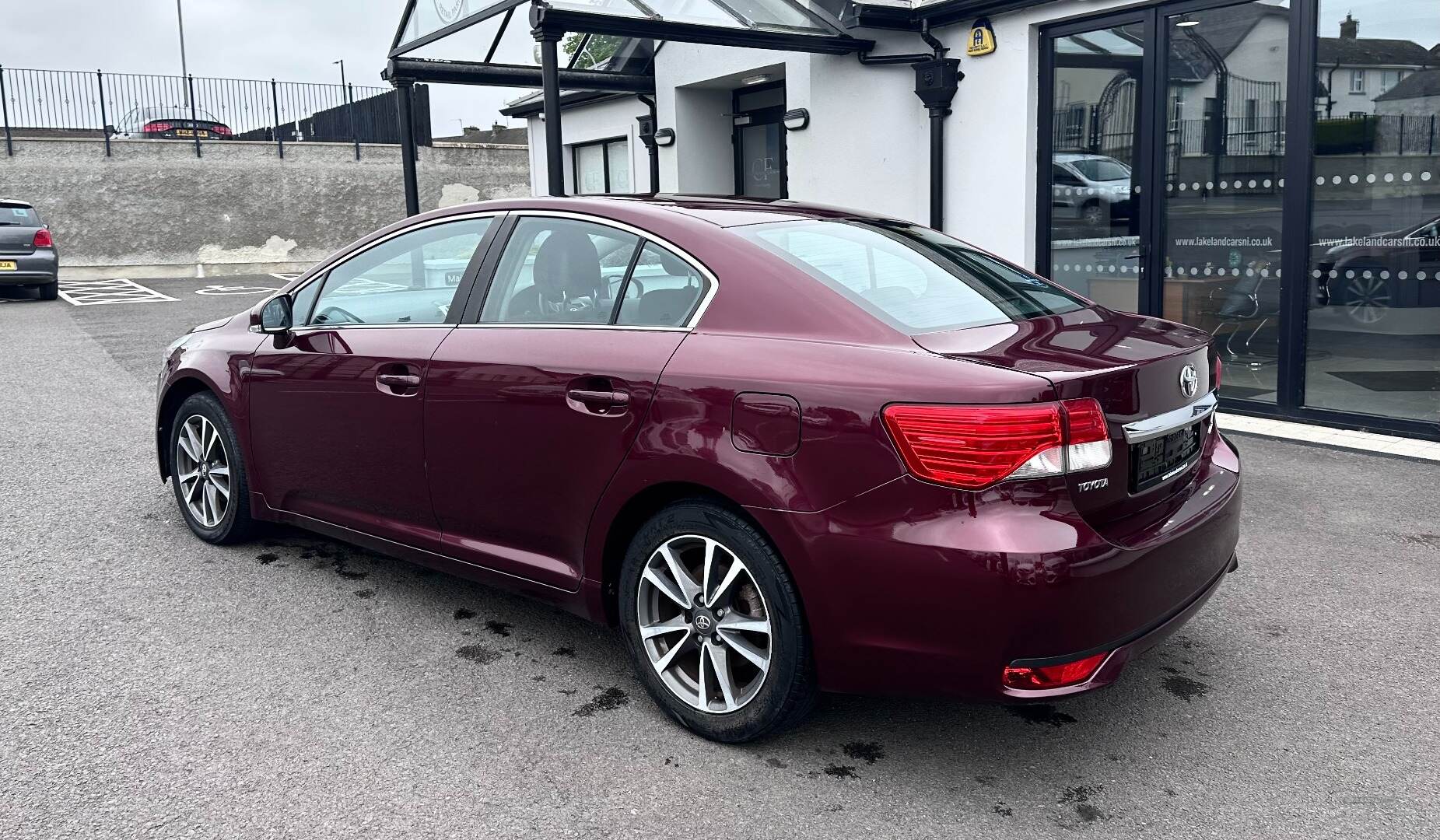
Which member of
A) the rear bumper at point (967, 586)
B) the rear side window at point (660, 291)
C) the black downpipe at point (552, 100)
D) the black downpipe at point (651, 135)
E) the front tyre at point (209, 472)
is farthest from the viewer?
the black downpipe at point (651, 135)

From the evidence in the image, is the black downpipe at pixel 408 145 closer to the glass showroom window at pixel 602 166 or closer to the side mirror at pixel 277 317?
the glass showroom window at pixel 602 166

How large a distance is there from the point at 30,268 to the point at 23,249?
30 centimetres

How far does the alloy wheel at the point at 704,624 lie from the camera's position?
3.10 meters

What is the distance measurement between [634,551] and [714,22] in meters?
6.68

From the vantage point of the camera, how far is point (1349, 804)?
112 inches

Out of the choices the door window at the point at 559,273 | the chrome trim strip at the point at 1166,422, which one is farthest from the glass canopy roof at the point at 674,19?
the chrome trim strip at the point at 1166,422

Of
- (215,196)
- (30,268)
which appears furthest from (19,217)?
(215,196)

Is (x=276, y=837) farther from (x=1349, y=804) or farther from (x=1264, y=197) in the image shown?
Answer: (x=1264, y=197)

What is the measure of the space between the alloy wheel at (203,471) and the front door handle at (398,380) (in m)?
1.28

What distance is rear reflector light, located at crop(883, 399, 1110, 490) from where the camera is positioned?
2.68 metres

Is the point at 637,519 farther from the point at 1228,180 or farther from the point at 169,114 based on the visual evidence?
the point at 169,114

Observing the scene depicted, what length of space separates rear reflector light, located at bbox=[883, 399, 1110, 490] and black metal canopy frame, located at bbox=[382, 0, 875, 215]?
18.2 feet

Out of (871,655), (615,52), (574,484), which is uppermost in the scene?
(615,52)

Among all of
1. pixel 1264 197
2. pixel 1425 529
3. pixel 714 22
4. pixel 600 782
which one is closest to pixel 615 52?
pixel 714 22
